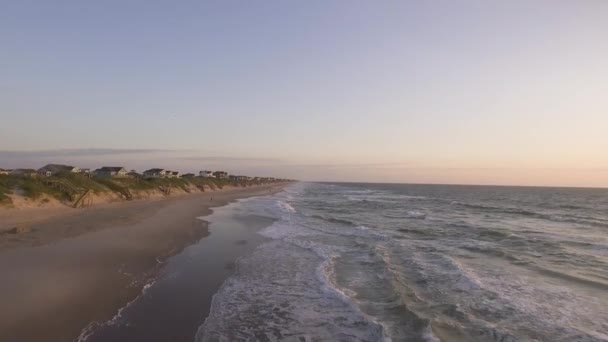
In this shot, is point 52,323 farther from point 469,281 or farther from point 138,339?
point 469,281

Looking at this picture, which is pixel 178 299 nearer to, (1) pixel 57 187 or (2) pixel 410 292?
(2) pixel 410 292

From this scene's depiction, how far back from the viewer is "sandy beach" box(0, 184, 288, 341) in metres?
8.34

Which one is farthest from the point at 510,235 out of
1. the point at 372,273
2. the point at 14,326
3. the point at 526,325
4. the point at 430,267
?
the point at 14,326

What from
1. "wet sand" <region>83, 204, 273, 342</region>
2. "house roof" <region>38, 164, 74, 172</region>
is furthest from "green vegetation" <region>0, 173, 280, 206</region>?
"house roof" <region>38, 164, 74, 172</region>

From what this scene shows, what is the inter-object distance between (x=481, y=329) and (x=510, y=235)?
1972cm

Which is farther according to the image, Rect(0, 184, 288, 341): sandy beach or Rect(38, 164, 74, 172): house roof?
Rect(38, 164, 74, 172): house roof

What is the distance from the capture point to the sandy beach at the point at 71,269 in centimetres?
834

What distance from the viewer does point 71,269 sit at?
12477mm

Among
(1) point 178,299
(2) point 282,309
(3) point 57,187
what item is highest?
(3) point 57,187

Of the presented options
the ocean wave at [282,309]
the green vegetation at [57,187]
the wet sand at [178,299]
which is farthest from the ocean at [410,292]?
the green vegetation at [57,187]

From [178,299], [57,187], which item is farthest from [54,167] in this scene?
[178,299]

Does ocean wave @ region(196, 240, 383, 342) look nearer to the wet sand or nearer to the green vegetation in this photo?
the wet sand

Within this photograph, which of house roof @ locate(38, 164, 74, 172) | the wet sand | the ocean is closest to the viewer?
the wet sand

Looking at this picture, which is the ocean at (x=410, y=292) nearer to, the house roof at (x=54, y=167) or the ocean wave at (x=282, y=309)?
the ocean wave at (x=282, y=309)
